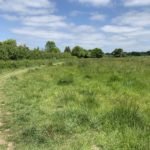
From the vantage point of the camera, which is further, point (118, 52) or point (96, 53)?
point (118, 52)

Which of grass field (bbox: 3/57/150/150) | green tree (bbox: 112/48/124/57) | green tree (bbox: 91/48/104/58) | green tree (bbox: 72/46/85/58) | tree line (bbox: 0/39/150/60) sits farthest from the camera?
green tree (bbox: 112/48/124/57)

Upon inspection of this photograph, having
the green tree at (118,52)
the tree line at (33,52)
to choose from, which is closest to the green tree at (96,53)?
the tree line at (33,52)

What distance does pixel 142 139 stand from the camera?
558 cm

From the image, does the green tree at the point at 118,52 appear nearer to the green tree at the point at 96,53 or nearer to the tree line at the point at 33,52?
the tree line at the point at 33,52

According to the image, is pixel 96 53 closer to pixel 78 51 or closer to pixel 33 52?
pixel 78 51

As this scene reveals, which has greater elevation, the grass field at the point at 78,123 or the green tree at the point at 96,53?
the grass field at the point at 78,123

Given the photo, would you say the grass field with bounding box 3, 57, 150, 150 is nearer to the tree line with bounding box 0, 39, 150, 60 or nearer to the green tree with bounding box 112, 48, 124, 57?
the tree line with bounding box 0, 39, 150, 60

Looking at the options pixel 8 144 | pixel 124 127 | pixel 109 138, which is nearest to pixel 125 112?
pixel 124 127

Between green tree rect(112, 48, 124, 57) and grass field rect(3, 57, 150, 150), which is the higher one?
grass field rect(3, 57, 150, 150)

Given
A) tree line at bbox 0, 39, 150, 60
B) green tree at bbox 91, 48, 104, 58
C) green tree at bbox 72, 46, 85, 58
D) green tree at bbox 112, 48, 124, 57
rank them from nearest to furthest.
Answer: tree line at bbox 0, 39, 150, 60, green tree at bbox 72, 46, 85, 58, green tree at bbox 91, 48, 104, 58, green tree at bbox 112, 48, 124, 57

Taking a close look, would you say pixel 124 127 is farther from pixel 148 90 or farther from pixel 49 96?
pixel 148 90

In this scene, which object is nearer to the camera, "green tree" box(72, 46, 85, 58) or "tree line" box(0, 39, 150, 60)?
"tree line" box(0, 39, 150, 60)

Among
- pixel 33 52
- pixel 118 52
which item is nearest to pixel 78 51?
pixel 118 52

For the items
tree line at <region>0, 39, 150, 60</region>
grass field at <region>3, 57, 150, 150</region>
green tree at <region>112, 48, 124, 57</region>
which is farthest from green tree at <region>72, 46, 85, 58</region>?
grass field at <region>3, 57, 150, 150</region>
